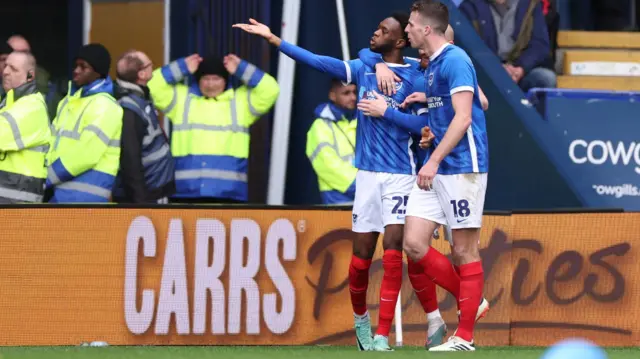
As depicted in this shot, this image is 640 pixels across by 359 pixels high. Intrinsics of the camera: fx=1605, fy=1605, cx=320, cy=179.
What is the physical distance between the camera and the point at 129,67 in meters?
13.0

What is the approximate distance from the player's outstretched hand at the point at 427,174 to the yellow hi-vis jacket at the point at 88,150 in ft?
11.1

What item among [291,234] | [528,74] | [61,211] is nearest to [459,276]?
[291,234]

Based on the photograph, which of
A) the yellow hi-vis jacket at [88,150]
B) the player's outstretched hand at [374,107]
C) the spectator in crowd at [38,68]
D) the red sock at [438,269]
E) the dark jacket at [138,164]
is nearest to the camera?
the red sock at [438,269]

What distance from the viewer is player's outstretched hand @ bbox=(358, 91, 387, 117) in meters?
9.74

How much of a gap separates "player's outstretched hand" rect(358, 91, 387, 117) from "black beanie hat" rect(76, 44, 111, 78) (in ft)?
9.49

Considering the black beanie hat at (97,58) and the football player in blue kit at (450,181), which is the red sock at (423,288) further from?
the black beanie hat at (97,58)

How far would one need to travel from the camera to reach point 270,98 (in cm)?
1302

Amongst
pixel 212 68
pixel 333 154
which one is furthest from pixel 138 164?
pixel 333 154

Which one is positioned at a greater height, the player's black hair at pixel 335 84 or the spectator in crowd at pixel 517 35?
the spectator in crowd at pixel 517 35

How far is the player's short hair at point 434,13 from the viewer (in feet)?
30.9

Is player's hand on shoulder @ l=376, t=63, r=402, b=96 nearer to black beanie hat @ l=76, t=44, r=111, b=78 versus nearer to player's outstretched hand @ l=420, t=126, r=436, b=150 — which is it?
player's outstretched hand @ l=420, t=126, r=436, b=150

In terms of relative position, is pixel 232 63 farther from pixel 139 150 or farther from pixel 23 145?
pixel 23 145

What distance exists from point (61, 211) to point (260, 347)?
1626 mm


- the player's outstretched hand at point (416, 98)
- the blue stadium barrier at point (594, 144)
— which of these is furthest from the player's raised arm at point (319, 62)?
the blue stadium barrier at point (594, 144)
